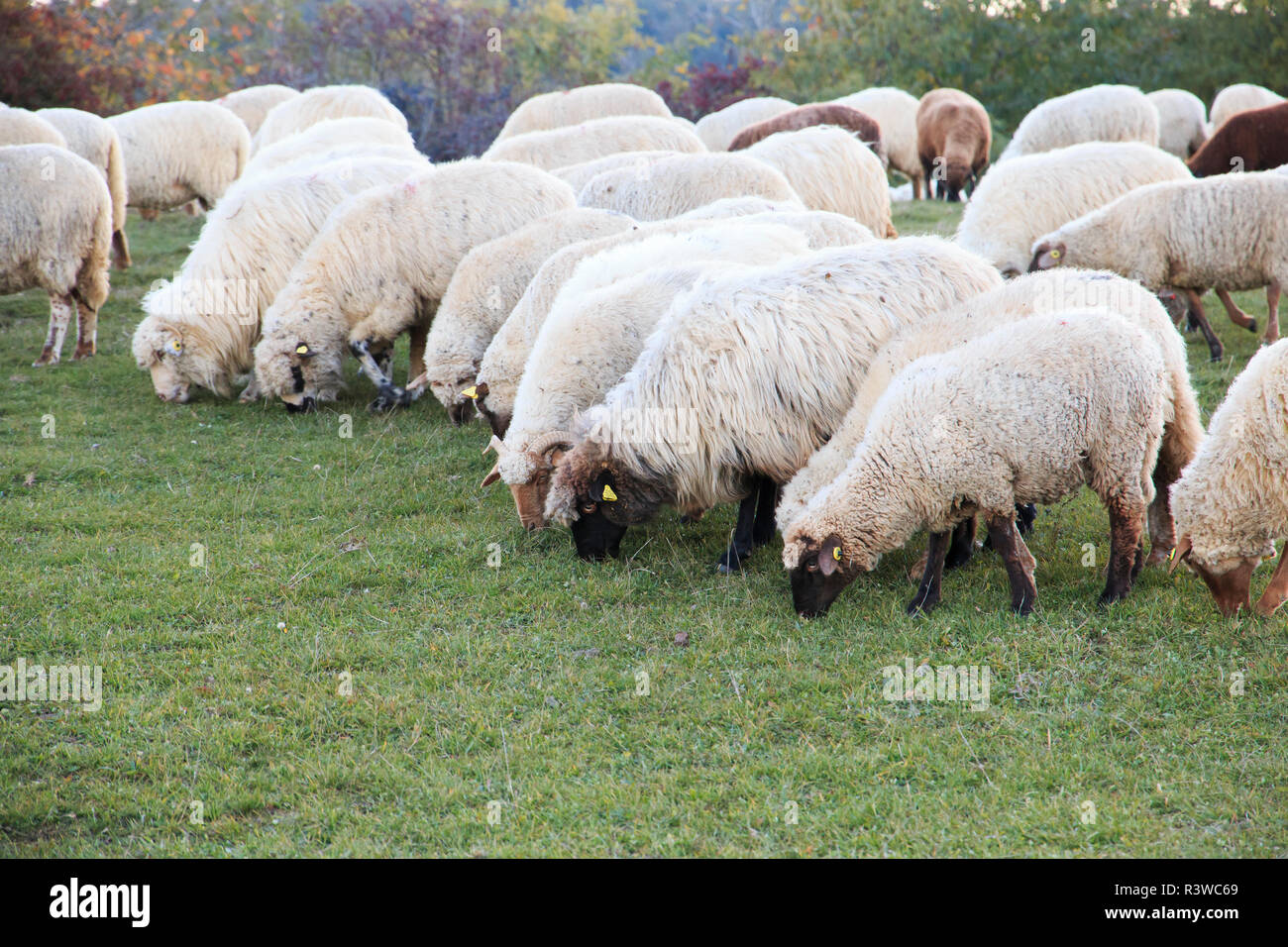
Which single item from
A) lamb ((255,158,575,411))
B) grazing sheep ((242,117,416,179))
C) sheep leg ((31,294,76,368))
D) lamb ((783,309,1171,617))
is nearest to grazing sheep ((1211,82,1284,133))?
grazing sheep ((242,117,416,179))

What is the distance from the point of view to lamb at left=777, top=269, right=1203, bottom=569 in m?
5.87

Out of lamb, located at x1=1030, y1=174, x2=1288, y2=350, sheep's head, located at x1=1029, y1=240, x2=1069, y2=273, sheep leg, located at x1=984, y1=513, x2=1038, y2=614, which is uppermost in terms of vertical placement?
lamb, located at x1=1030, y1=174, x2=1288, y2=350

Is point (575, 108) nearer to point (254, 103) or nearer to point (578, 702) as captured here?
point (254, 103)

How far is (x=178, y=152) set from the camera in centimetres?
1559

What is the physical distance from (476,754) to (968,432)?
2.62m

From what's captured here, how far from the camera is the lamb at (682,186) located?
387 inches

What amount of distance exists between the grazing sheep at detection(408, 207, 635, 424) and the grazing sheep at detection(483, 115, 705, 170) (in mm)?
3568

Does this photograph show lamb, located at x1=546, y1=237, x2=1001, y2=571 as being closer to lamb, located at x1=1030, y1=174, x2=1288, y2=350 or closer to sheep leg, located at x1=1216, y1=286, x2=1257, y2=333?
lamb, located at x1=1030, y1=174, x2=1288, y2=350

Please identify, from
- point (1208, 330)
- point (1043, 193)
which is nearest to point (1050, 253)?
point (1043, 193)

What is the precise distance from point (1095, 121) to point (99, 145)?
12645 mm

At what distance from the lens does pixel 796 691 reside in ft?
16.5

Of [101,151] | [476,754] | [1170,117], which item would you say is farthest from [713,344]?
[1170,117]

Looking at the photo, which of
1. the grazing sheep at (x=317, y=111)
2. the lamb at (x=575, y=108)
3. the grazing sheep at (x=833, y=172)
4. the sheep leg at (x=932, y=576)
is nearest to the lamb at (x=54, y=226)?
the grazing sheep at (x=317, y=111)
